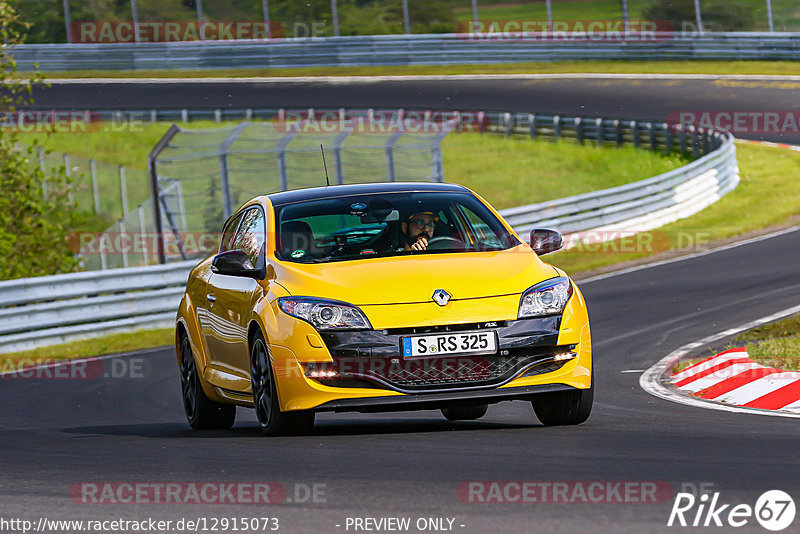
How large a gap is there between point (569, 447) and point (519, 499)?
56.0 inches

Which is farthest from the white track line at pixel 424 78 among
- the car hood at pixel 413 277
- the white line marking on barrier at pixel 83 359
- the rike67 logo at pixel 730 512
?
the rike67 logo at pixel 730 512

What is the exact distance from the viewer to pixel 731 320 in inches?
569

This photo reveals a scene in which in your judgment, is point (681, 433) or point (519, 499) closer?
point (519, 499)

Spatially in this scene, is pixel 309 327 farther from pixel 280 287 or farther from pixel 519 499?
pixel 519 499

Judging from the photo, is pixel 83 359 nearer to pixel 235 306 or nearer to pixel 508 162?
pixel 235 306

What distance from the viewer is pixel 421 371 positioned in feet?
24.9

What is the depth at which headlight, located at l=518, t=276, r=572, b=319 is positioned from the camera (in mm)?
7781

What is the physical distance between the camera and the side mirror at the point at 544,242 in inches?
341

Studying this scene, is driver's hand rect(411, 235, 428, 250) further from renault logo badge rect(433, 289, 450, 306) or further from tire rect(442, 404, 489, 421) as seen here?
tire rect(442, 404, 489, 421)

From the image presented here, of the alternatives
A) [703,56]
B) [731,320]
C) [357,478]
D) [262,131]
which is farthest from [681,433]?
[703,56]

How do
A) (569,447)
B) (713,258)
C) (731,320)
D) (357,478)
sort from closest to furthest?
(357,478) < (569,447) < (731,320) < (713,258)

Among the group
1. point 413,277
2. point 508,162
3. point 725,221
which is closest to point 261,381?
point 413,277

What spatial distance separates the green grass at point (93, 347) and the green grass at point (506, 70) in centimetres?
2538

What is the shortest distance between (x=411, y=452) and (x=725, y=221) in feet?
60.4
